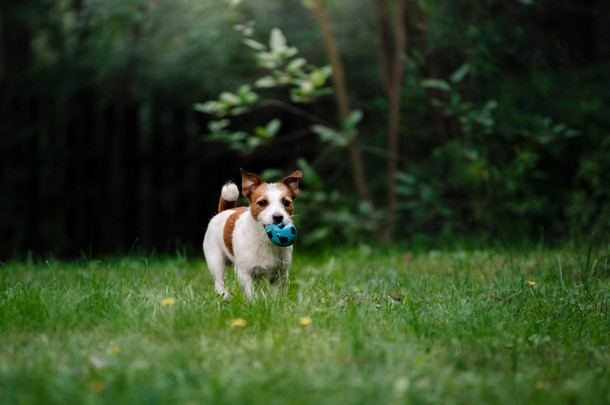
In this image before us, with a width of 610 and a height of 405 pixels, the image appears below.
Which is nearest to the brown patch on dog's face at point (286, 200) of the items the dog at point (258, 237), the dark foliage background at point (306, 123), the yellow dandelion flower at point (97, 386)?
the dog at point (258, 237)

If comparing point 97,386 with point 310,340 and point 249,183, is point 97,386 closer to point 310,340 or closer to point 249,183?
point 310,340

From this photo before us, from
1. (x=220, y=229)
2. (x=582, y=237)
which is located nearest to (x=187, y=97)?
(x=220, y=229)

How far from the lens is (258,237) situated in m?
3.34

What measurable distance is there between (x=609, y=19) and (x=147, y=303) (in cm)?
598

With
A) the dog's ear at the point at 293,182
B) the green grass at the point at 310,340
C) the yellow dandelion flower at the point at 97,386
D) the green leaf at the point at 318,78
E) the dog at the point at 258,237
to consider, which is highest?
the green leaf at the point at 318,78

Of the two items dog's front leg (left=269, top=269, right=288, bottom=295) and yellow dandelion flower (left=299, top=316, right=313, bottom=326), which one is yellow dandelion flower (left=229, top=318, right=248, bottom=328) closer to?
yellow dandelion flower (left=299, top=316, right=313, bottom=326)

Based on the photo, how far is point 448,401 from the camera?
2088mm

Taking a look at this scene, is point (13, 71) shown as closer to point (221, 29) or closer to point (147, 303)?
point (221, 29)

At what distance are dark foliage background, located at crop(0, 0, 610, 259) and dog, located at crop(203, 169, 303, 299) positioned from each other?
203 centimetres

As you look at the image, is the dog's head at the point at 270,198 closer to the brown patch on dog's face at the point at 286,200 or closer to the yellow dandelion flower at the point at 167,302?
the brown patch on dog's face at the point at 286,200

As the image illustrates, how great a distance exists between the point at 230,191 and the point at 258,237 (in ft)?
2.22

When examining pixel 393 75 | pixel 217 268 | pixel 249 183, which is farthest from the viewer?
pixel 393 75

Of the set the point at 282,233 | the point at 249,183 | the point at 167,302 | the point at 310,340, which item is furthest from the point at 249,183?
the point at 310,340

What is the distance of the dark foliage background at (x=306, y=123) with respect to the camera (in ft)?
19.4
